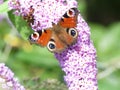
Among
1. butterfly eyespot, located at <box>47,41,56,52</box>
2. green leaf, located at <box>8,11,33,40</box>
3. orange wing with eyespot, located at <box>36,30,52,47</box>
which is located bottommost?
butterfly eyespot, located at <box>47,41,56,52</box>

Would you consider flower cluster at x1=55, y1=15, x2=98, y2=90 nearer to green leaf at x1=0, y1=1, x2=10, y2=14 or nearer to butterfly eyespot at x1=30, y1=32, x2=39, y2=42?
butterfly eyespot at x1=30, y1=32, x2=39, y2=42

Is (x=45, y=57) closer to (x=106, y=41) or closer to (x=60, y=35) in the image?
(x=106, y=41)

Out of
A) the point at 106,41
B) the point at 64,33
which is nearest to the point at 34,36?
the point at 64,33

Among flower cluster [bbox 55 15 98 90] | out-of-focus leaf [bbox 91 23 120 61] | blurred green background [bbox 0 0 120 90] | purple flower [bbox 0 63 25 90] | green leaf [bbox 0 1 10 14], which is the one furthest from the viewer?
out-of-focus leaf [bbox 91 23 120 61]

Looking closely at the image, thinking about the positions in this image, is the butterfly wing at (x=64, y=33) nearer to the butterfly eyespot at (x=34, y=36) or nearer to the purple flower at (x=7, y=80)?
the butterfly eyespot at (x=34, y=36)

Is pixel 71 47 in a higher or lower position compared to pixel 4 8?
lower

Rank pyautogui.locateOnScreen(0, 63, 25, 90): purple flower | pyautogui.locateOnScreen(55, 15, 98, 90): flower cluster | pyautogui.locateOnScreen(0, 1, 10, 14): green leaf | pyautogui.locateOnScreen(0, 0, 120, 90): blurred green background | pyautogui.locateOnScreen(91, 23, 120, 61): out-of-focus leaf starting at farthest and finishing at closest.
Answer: pyautogui.locateOnScreen(91, 23, 120, 61): out-of-focus leaf, pyautogui.locateOnScreen(0, 0, 120, 90): blurred green background, pyautogui.locateOnScreen(0, 1, 10, 14): green leaf, pyautogui.locateOnScreen(55, 15, 98, 90): flower cluster, pyautogui.locateOnScreen(0, 63, 25, 90): purple flower

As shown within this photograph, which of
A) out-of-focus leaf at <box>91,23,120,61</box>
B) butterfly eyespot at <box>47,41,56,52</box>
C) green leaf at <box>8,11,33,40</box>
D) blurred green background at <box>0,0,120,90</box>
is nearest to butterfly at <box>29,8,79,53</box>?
butterfly eyespot at <box>47,41,56,52</box>
